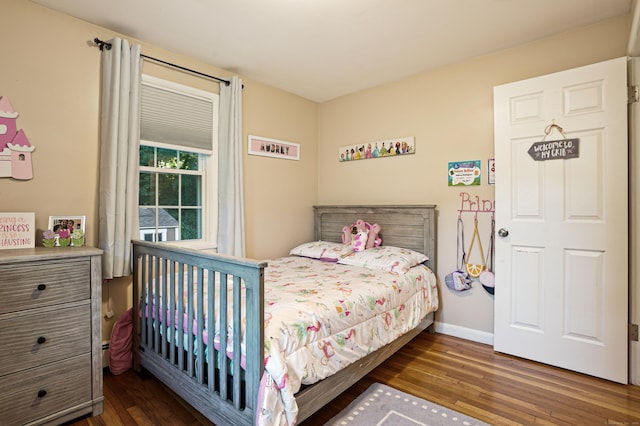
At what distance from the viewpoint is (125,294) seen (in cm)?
236

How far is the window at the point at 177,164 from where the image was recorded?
2.52 m

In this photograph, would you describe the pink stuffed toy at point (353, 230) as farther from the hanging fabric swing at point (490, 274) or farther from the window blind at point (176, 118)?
the window blind at point (176, 118)

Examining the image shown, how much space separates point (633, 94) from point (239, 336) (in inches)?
109

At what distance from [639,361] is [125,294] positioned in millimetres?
3495

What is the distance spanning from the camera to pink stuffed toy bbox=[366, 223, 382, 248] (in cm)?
313

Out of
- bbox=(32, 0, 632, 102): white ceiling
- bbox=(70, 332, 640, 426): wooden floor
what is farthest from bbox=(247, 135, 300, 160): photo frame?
bbox=(70, 332, 640, 426): wooden floor

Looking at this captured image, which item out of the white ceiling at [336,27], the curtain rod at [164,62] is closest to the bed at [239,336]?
the curtain rod at [164,62]

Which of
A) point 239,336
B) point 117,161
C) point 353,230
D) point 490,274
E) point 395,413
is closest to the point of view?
point 239,336

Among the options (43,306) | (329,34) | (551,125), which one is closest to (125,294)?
(43,306)

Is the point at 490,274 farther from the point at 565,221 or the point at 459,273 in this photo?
the point at 565,221

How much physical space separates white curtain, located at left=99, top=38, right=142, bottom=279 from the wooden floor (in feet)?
2.73

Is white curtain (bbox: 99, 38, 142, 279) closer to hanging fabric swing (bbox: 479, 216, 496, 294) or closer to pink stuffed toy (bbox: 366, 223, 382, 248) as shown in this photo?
pink stuffed toy (bbox: 366, 223, 382, 248)

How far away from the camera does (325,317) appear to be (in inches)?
64.7

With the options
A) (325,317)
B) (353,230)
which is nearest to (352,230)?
(353,230)
